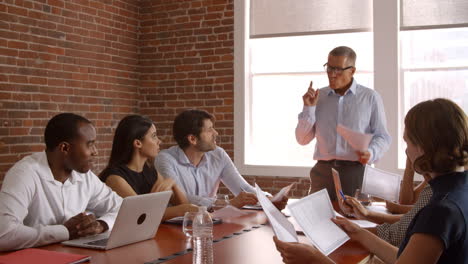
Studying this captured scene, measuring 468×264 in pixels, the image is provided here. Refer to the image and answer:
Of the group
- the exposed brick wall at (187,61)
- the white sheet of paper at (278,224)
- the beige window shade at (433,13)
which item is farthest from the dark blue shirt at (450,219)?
the exposed brick wall at (187,61)

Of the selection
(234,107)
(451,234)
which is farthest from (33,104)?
(451,234)

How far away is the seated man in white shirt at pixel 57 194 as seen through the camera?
7.43 feet

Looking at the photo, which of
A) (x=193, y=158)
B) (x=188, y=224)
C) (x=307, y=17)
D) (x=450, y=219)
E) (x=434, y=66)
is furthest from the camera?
(x=307, y=17)

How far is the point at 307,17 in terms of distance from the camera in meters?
5.61

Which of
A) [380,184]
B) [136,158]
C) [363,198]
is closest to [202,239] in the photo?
[363,198]

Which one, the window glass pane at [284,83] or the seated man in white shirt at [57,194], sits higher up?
the window glass pane at [284,83]

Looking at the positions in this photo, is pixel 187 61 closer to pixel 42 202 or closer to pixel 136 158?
pixel 136 158

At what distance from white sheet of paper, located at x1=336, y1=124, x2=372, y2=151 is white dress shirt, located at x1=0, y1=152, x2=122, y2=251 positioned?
5.79 feet

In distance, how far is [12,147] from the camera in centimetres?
465

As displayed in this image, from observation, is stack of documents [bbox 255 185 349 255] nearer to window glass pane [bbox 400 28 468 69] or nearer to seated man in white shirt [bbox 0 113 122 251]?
seated man in white shirt [bbox 0 113 122 251]

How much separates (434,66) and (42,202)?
153 inches

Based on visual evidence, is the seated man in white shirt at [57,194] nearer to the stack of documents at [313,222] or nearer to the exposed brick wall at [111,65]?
the stack of documents at [313,222]

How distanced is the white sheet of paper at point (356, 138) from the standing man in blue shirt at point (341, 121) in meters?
0.07

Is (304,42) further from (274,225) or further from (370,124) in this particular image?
(274,225)
